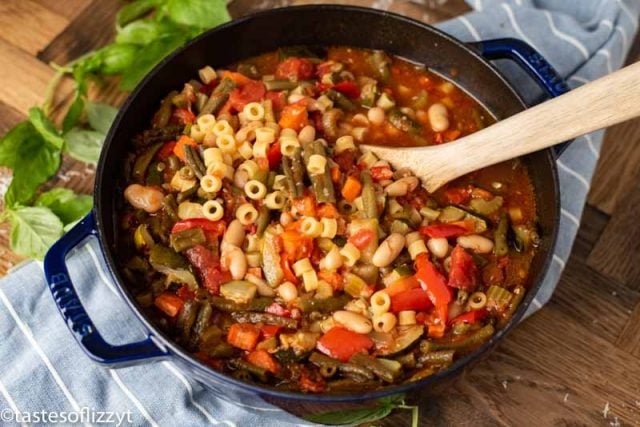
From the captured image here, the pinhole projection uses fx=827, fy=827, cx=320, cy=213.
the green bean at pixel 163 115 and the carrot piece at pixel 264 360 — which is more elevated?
the green bean at pixel 163 115

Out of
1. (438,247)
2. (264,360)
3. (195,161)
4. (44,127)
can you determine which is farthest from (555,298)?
(44,127)

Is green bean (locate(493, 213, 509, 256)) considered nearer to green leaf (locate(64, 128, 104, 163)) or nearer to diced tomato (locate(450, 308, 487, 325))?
diced tomato (locate(450, 308, 487, 325))

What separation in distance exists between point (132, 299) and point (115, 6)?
5.99 ft

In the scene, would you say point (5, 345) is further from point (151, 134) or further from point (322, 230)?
point (322, 230)

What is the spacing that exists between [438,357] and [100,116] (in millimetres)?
1731

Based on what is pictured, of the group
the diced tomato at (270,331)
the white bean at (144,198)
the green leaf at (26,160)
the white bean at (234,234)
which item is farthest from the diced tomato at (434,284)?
the green leaf at (26,160)

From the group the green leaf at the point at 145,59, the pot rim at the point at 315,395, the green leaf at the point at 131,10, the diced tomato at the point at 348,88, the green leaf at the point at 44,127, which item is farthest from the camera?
the green leaf at the point at 131,10

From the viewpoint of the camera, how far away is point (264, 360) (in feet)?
8.24

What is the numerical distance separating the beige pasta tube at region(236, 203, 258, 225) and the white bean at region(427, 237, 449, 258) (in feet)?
1.90

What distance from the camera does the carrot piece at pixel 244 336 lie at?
254cm

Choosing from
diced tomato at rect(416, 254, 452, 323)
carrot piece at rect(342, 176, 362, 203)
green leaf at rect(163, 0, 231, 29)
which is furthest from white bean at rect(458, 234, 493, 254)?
green leaf at rect(163, 0, 231, 29)

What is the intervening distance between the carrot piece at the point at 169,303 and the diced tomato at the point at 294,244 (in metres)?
0.37

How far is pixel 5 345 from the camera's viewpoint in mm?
2830

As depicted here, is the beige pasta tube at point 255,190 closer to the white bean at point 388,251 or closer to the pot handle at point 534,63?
the white bean at point 388,251
